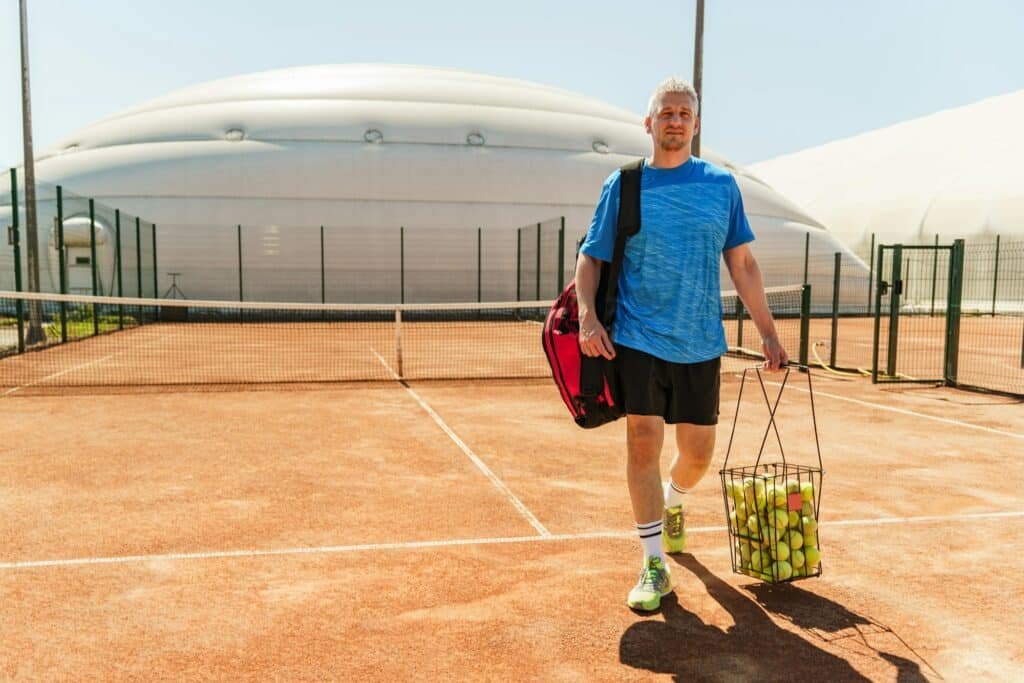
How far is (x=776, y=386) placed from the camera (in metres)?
11.3

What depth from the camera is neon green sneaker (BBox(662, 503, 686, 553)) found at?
4.24m

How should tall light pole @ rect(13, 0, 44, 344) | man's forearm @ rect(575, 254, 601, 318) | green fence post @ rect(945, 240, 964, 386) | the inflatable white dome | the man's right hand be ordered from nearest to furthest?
the man's right hand → man's forearm @ rect(575, 254, 601, 318) → green fence post @ rect(945, 240, 964, 386) → tall light pole @ rect(13, 0, 44, 344) → the inflatable white dome

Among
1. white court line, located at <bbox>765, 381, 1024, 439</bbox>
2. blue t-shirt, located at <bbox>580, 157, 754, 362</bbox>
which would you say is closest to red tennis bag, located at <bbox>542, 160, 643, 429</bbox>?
blue t-shirt, located at <bbox>580, 157, 754, 362</bbox>

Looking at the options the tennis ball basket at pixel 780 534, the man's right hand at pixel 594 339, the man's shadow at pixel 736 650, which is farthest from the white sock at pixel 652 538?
the man's right hand at pixel 594 339

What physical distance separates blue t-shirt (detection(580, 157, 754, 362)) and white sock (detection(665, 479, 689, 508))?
0.77 meters

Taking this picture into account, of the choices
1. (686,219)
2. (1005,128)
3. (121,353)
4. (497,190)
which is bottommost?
(121,353)

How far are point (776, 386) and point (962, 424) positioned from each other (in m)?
3.07

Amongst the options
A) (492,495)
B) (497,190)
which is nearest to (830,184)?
(497,190)

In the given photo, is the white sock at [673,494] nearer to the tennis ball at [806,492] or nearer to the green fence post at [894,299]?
the tennis ball at [806,492]

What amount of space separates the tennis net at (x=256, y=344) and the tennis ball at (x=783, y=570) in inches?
334

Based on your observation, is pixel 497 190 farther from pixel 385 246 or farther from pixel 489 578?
pixel 489 578

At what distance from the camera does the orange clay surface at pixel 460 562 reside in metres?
3.13

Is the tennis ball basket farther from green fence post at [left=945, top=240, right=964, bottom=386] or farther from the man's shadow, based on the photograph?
green fence post at [left=945, top=240, right=964, bottom=386]

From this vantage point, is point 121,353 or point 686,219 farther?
point 121,353
